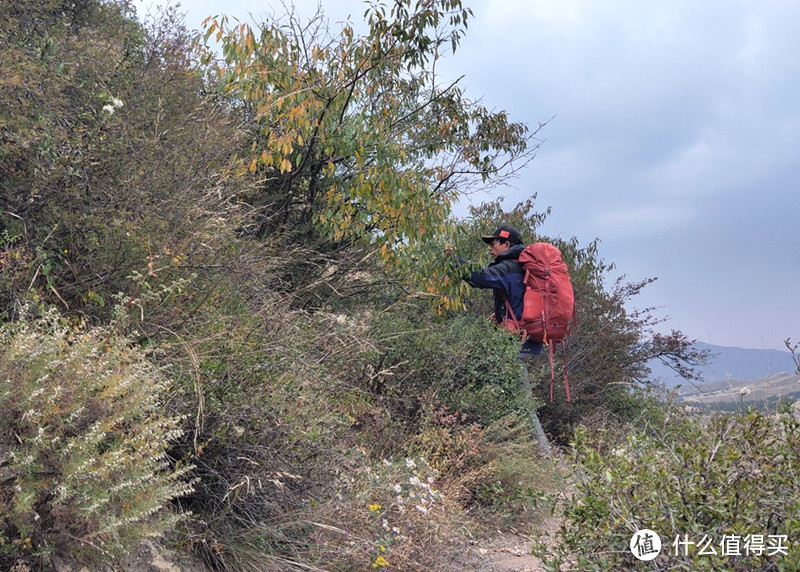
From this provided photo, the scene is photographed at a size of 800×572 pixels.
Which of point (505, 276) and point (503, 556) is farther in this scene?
point (505, 276)

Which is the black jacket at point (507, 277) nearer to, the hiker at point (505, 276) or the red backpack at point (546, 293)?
the hiker at point (505, 276)

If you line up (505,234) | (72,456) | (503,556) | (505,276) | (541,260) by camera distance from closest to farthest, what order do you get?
1. (72,456)
2. (503,556)
3. (541,260)
4. (505,276)
5. (505,234)

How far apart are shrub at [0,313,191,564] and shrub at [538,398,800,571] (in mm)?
1698

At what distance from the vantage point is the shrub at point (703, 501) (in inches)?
93.0

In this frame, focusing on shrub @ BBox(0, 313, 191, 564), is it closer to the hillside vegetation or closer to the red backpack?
the hillside vegetation

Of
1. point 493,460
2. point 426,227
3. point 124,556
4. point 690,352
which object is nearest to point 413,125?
point 426,227

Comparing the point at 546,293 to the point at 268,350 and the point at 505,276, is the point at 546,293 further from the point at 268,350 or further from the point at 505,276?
the point at 268,350

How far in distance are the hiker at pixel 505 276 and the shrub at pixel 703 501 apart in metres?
3.91

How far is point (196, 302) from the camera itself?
4223 millimetres

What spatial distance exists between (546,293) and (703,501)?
4.30 metres

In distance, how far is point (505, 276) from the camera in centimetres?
695

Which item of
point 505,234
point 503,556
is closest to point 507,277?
point 505,234

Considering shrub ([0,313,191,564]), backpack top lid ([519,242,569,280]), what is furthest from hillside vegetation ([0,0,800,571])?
backpack top lid ([519,242,569,280])

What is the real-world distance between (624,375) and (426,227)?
600cm
